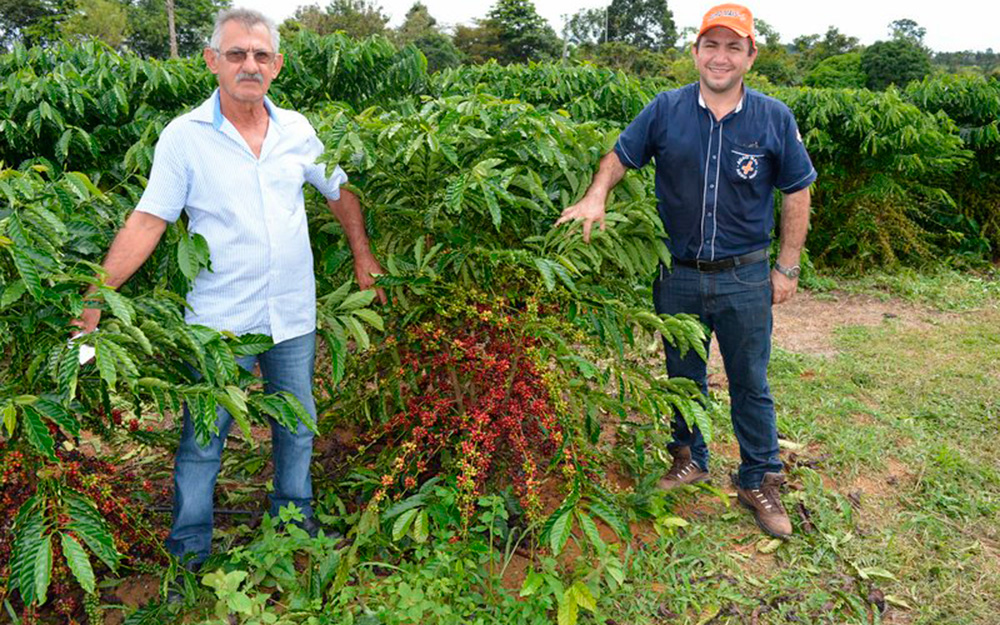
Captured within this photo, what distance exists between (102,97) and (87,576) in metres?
3.58

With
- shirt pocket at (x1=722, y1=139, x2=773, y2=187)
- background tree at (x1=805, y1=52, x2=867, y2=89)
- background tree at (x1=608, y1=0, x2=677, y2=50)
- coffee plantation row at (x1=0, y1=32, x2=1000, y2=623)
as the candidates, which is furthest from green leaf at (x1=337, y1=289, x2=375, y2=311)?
background tree at (x1=608, y1=0, x2=677, y2=50)

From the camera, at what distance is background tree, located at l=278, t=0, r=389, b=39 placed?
43781 millimetres

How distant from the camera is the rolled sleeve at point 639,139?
2.85 meters

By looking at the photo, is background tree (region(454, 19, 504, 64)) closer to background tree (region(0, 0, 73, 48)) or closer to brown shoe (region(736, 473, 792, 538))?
background tree (region(0, 0, 73, 48))

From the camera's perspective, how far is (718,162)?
111 inches

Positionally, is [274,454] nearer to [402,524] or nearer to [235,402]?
[402,524]

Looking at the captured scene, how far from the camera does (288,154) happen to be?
2.47 metres

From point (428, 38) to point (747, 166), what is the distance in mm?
38744

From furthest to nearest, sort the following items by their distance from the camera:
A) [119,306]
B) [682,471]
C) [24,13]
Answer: [24,13] < [682,471] < [119,306]

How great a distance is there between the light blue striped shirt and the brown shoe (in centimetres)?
190

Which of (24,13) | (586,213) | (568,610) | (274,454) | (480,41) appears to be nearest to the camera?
(568,610)

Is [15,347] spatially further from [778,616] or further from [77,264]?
[778,616]

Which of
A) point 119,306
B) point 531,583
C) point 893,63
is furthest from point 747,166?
point 893,63

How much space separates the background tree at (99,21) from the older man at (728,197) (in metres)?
41.2
